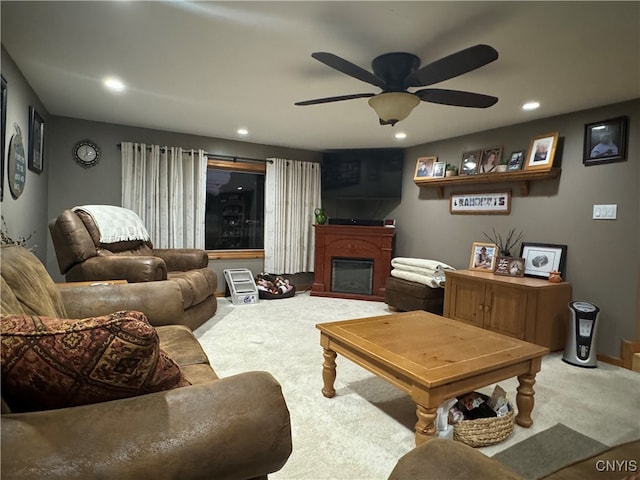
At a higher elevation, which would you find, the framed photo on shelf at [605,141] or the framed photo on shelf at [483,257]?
the framed photo on shelf at [605,141]

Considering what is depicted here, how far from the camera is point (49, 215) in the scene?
3.87 meters

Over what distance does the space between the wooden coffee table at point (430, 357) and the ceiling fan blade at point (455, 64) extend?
1.48 metres

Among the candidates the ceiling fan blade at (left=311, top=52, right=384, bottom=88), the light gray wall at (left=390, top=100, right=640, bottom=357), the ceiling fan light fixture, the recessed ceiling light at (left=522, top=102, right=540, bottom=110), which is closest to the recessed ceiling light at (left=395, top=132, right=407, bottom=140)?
the light gray wall at (left=390, top=100, right=640, bottom=357)

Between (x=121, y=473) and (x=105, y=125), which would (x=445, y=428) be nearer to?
(x=121, y=473)

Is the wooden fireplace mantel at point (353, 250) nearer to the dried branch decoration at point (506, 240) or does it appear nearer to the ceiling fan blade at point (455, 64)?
the dried branch decoration at point (506, 240)

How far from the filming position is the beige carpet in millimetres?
1629

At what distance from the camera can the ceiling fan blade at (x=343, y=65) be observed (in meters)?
1.79

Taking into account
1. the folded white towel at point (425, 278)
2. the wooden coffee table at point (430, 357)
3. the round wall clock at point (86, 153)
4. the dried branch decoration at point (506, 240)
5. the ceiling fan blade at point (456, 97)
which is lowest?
the wooden coffee table at point (430, 357)

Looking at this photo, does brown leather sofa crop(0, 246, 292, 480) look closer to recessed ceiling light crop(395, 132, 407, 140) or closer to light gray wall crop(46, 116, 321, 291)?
recessed ceiling light crop(395, 132, 407, 140)

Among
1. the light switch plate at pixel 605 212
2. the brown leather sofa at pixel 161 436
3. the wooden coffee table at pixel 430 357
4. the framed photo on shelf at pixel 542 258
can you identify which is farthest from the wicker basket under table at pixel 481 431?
the light switch plate at pixel 605 212

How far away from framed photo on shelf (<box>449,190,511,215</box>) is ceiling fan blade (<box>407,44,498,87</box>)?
7.26 feet

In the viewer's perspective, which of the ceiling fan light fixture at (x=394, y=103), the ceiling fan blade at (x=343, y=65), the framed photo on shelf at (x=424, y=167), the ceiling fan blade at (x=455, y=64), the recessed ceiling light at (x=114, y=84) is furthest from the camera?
the framed photo on shelf at (x=424, y=167)

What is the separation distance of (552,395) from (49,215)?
4918 millimetres

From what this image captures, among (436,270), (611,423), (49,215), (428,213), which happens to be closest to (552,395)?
(611,423)
